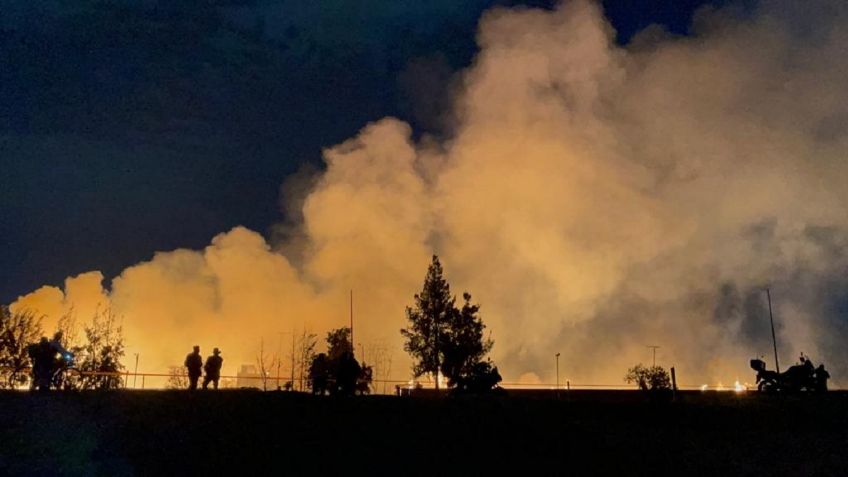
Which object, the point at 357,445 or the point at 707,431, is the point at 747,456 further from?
the point at 357,445

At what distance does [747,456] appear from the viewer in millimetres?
24750

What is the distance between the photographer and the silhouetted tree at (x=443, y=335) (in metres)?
63.5

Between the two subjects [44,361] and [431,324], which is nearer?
[44,361]

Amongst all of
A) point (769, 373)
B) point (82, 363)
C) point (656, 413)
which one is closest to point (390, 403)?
point (656, 413)

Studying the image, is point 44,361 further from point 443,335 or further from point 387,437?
point 443,335

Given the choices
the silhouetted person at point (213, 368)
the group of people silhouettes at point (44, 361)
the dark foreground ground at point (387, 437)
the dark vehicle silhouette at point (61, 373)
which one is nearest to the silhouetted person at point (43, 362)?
the group of people silhouettes at point (44, 361)

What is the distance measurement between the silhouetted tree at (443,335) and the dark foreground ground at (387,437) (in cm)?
3192

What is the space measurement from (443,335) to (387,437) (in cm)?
4173

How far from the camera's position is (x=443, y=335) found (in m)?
65.6

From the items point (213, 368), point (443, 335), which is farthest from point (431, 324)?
point (213, 368)

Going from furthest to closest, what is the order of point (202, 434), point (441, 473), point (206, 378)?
1. point (206, 378)
2. point (202, 434)
3. point (441, 473)

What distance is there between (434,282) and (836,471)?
149 feet

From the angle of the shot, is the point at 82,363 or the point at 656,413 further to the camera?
the point at 82,363

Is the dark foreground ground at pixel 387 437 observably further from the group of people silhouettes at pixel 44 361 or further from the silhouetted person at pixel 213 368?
the silhouetted person at pixel 213 368
